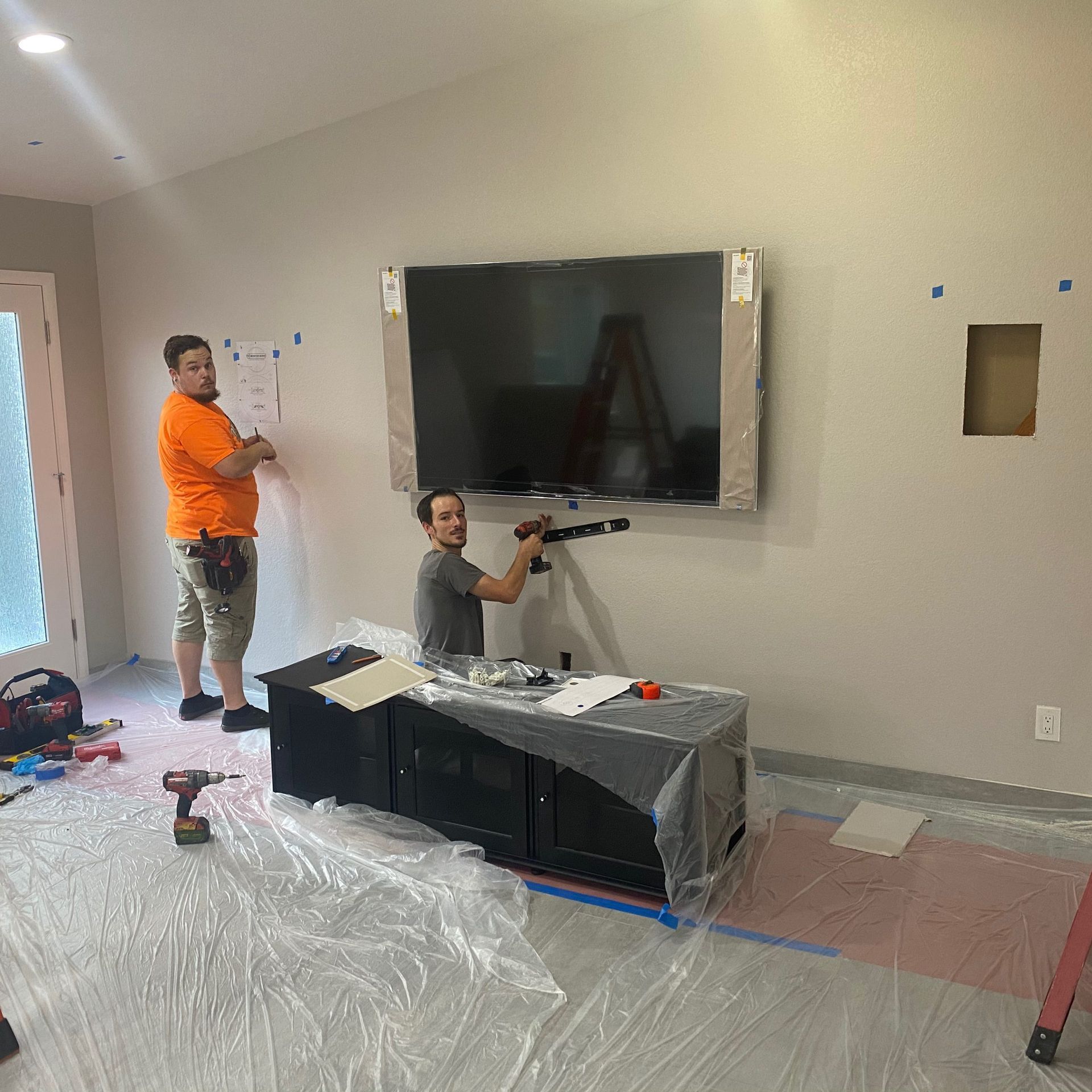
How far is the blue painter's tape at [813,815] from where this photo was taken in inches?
133

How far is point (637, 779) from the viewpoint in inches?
110

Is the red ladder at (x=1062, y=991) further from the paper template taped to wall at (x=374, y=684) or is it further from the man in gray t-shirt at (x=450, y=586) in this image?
the man in gray t-shirt at (x=450, y=586)

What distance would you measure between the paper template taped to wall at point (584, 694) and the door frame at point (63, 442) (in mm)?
2884

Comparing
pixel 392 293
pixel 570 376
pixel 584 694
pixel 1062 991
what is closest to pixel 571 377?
pixel 570 376

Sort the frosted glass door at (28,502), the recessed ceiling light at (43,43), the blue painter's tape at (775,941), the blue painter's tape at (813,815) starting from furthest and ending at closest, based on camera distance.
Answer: the frosted glass door at (28,502) < the blue painter's tape at (813,815) < the recessed ceiling light at (43,43) < the blue painter's tape at (775,941)

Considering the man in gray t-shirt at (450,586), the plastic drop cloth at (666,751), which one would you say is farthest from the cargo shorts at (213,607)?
the plastic drop cloth at (666,751)

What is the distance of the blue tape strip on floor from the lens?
267 centimetres

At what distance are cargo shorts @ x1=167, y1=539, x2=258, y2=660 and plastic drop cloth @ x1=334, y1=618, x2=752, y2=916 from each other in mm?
1406

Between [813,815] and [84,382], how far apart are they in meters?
3.77

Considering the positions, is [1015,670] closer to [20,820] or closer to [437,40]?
[437,40]

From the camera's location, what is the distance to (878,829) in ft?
10.7

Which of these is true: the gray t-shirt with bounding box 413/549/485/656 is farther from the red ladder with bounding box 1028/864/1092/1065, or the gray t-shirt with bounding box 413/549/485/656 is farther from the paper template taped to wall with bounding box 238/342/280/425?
the red ladder with bounding box 1028/864/1092/1065

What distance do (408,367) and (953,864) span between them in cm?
258

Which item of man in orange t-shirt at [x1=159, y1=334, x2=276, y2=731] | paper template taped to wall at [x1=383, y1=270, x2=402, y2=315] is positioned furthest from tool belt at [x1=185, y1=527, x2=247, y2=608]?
paper template taped to wall at [x1=383, y1=270, x2=402, y2=315]
